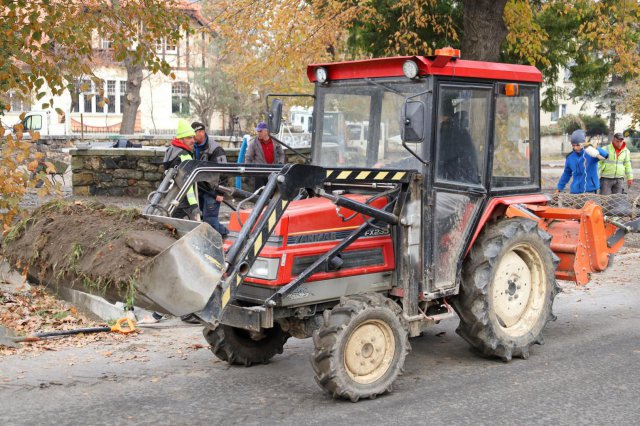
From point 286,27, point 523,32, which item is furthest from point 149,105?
point 523,32

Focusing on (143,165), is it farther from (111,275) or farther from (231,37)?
(111,275)

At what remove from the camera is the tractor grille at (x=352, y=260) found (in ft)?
20.5

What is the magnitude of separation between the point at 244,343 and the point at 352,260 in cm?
126

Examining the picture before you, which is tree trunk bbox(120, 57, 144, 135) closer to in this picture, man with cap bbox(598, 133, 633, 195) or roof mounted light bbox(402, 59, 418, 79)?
man with cap bbox(598, 133, 633, 195)

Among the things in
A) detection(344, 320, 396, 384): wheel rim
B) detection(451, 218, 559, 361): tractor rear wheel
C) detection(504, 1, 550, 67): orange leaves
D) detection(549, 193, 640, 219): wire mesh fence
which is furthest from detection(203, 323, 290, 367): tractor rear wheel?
detection(504, 1, 550, 67): orange leaves

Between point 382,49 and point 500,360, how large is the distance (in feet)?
36.8

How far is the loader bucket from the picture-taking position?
546 cm

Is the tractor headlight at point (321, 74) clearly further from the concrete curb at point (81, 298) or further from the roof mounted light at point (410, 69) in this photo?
the concrete curb at point (81, 298)

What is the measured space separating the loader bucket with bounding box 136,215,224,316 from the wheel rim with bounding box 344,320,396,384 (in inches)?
45.2

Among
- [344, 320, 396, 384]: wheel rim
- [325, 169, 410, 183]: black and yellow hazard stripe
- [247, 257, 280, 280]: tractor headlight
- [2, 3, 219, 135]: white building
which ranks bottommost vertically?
[344, 320, 396, 384]: wheel rim

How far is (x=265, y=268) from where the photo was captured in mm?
6188

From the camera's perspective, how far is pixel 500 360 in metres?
7.27

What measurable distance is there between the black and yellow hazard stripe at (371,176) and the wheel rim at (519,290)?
125cm

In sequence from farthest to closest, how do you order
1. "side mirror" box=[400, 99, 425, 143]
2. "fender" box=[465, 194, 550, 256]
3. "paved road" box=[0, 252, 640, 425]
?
"fender" box=[465, 194, 550, 256] → "side mirror" box=[400, 99, 425, 143] → "paved road" box=[0, 252, 640, 425]
